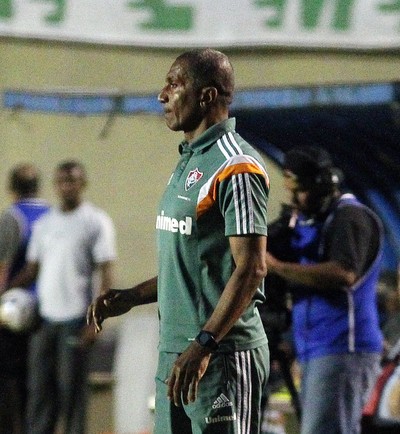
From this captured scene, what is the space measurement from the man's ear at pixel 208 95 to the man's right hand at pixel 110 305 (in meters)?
0.74

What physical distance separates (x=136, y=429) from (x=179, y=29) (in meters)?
2.82

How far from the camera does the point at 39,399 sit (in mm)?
7633

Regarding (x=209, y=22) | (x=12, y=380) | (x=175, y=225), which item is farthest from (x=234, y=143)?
(x=209, y=22)

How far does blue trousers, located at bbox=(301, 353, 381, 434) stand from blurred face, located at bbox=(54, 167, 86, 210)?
2274 mm

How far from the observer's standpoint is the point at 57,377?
25.1 ft

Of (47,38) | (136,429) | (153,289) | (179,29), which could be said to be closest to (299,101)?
(179,29)

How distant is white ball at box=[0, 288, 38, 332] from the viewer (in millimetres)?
7516

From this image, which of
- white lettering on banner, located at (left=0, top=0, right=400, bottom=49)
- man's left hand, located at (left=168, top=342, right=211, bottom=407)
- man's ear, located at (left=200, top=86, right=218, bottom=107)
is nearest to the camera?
man's left hand, located at (left=168, top=342, right=211, bottom=407)

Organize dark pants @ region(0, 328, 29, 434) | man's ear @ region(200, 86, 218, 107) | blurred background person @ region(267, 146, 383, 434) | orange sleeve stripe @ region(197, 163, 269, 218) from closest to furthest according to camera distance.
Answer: orange sleeve stripe @ region(197, 163, 269, 218)
man's ear @ region(200, 86, 218, 107)
blurred background person @ region(267, 146, 383, 434)
dark pants @ region(0, 328, 29, 434)

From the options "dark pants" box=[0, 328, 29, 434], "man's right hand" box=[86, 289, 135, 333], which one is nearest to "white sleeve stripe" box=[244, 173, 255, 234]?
"man's right hand" box=[86, 289, 135, 333]

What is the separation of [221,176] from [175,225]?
0.72 feet

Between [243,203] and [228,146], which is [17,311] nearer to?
[228,146]

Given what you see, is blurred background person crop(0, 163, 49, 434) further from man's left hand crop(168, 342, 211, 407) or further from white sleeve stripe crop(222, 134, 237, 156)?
man's left hand crop(168, 342, 211, 407)

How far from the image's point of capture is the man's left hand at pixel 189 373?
12.6ft
